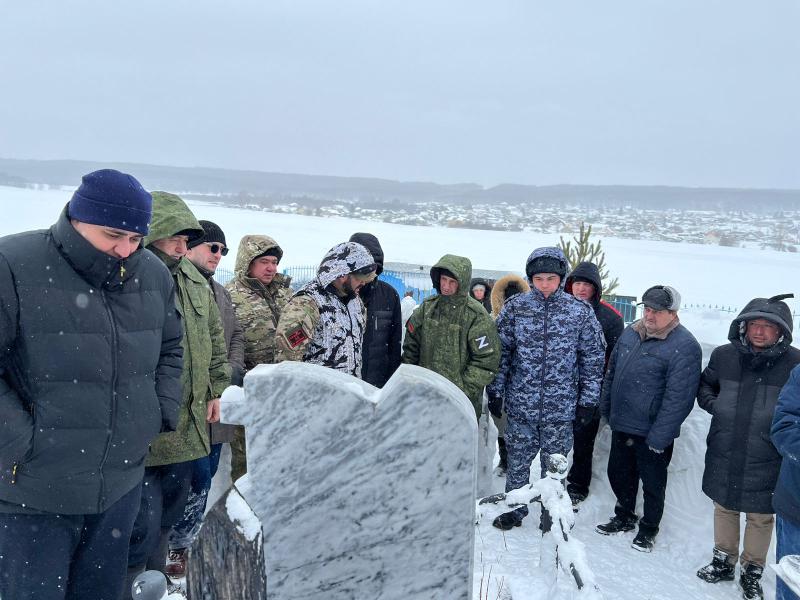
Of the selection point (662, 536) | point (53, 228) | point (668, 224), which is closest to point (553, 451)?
point (662, 536)

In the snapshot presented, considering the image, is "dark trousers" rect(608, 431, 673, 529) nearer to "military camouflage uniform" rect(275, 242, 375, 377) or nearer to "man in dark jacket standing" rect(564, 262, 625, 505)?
"man in dark jacket standing" rect(564, 262, 625, 505)

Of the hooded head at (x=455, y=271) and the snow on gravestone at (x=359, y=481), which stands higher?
the hooded head at (x=455, y=271)

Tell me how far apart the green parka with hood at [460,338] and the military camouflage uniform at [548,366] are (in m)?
0.21

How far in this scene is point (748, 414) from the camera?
3232 mm

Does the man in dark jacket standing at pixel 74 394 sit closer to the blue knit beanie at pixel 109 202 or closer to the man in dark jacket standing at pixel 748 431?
the blue knit beanie at pixel 109 202

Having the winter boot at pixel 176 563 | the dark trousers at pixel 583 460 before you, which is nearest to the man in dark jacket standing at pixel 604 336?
the dark trousers at pixel 583 460

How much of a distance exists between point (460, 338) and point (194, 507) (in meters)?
1.83

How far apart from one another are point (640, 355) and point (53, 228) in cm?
325

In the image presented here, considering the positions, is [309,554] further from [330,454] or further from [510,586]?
[510,586]

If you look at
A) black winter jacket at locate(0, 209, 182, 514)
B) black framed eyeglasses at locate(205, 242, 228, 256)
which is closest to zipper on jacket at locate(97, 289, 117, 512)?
black winter jacket at locate(0, 209, 182, 514)

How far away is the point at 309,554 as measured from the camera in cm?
177

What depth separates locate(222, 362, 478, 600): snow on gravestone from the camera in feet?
5.43

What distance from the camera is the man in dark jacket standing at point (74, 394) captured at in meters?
1.79

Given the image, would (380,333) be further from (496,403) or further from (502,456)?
(502,456)
